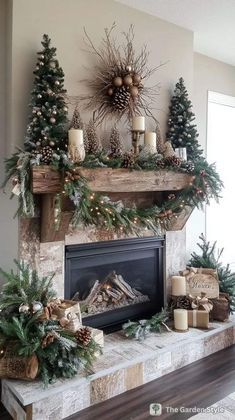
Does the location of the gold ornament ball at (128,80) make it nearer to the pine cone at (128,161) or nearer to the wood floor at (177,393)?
the pine cone at (128,161)

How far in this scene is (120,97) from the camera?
8.23ft

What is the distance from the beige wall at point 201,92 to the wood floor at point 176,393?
1354 millimetres

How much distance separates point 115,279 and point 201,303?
A: 30.2 inches

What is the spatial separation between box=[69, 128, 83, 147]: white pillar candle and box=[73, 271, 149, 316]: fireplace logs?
1.17m

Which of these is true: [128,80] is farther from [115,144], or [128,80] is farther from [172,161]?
[172,161]

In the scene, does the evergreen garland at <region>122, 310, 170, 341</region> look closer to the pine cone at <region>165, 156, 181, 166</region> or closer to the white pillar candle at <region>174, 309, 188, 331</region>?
the white pillar candle at <region>174, 309, 188, 331</region>

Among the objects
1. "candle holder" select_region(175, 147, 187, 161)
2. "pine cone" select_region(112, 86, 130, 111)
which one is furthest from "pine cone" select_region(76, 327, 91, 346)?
"pine cone" select_region(112, 86, 130, 111)

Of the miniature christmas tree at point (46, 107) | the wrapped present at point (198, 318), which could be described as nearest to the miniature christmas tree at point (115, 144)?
the miniature christmas tree at point (46, 107)

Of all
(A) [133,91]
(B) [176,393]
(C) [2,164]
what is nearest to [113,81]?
(A) [133,91]

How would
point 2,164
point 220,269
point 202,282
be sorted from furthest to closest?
1. point 220,269
2. point 202,282
3. point 2,164

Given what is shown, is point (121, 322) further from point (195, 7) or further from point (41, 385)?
point (195, 7)

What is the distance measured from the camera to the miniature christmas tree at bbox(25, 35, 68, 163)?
2.08 meters

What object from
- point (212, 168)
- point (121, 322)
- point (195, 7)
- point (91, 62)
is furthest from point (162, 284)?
point (195, 7)

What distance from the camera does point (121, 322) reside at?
2.75 metres
